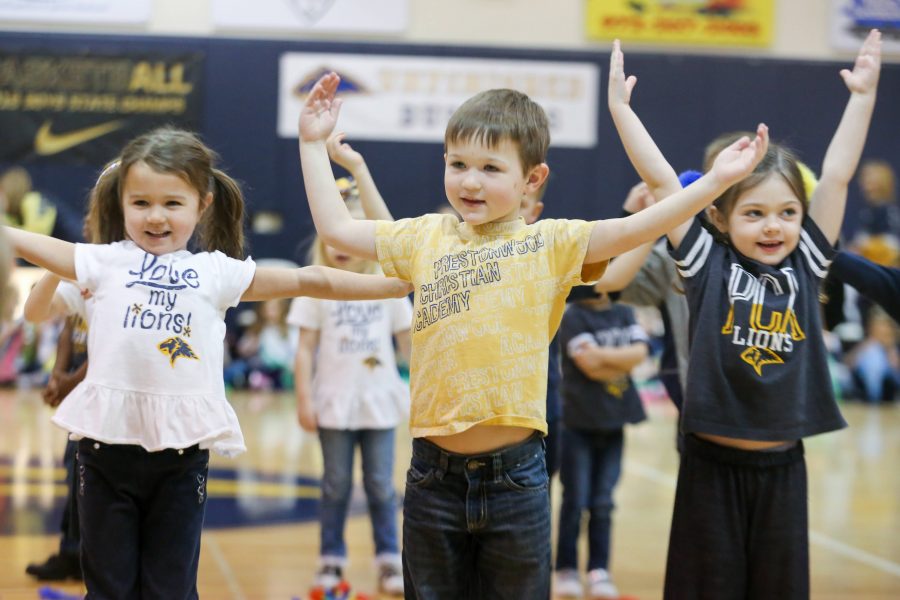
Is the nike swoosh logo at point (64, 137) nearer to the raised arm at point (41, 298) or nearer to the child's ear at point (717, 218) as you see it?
the raised arm at point (41, 298)

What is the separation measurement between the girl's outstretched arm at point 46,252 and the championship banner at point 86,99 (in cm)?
959

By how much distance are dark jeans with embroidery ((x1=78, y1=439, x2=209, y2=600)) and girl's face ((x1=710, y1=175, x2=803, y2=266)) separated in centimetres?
148

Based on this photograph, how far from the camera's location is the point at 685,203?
7.10ft

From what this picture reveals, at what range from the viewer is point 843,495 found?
250 inches

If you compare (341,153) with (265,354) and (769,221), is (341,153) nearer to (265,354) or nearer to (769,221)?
(769,221)

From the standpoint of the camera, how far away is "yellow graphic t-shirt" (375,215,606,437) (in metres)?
2.31

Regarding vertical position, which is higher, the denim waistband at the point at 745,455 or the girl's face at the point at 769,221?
the girl's face at the point at 769,221

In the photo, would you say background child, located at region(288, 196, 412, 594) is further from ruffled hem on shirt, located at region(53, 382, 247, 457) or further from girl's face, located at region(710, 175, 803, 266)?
girl's face, located at region(710, 175, 803, 266)

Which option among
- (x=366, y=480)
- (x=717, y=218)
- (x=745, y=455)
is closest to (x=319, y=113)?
(x=717, y=218)

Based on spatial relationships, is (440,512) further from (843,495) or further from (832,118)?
(832,118)

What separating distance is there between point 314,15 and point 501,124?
10.0 metres

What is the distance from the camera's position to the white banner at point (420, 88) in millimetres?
11961

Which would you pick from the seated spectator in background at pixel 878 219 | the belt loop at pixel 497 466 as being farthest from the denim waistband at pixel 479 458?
the seated spectator in background at pixel 878 219

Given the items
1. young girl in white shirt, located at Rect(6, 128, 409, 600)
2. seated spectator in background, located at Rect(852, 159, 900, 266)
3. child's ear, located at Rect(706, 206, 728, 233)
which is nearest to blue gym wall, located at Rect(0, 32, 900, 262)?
seated spectator in background, located at Rect(852, 159, 900, 266)
